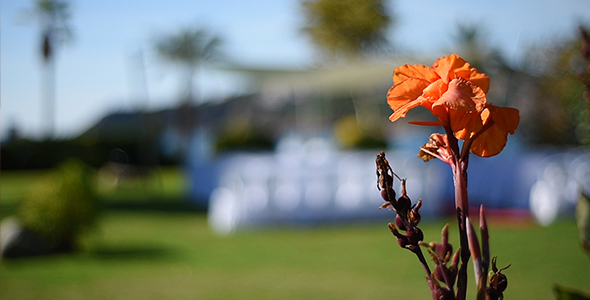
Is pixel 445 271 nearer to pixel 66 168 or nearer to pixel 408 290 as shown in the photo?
pixel 408 290

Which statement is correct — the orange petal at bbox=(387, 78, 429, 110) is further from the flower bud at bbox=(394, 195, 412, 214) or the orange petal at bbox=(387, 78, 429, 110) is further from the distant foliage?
the distant foliage

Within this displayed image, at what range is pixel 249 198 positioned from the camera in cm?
870

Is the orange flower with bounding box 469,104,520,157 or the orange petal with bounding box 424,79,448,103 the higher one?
the orange petal with bounding box 424,79,448,103

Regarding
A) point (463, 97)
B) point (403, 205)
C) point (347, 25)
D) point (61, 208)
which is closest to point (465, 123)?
point (463, 97)

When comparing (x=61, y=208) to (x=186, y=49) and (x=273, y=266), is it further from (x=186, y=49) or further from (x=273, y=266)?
(x=186, y=49)

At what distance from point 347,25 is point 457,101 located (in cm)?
3433

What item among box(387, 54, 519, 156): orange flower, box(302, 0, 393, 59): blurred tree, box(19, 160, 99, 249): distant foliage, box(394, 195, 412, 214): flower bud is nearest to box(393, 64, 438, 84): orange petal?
box(387, 54, 519, 156): orange flower

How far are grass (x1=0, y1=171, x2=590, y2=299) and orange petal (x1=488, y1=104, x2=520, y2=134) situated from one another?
405cm

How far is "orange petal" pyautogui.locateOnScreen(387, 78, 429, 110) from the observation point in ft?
2.96

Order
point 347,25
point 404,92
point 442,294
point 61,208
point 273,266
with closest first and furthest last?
point 442,294, point 404,92, point 273,266, point 61,208, point 347,25

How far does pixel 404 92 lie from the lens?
0.91 meters

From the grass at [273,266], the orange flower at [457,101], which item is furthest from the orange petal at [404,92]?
the grass at [273,266]

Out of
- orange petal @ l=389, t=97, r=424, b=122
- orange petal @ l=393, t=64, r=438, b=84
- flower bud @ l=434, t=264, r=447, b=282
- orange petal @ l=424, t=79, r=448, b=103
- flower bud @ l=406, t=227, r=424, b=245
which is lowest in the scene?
flower bud @ l=434, t=264, r=447, b=282

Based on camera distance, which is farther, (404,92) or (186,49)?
(186,49)
